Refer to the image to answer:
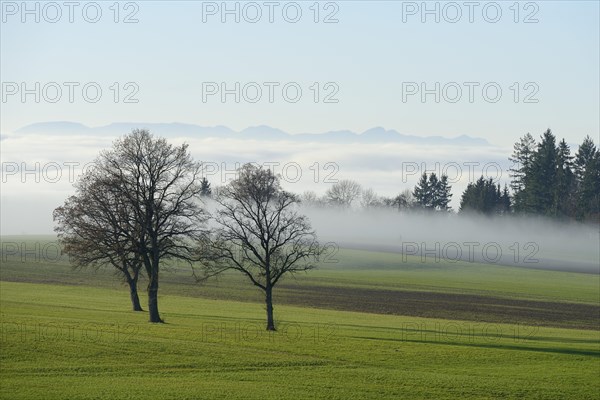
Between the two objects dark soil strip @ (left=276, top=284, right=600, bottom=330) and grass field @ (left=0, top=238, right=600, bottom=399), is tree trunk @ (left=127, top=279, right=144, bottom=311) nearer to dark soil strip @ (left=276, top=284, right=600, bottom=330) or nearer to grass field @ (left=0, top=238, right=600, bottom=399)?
grass field @ (left=0, top=238, right=600, bottom=399)

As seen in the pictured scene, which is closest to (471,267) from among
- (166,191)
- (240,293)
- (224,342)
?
(240,293)

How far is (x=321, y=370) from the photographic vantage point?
142 feet

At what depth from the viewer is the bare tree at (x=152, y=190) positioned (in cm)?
6147

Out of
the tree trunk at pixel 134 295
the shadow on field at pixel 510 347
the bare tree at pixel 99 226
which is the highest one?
the bare tree at pixel 99 226

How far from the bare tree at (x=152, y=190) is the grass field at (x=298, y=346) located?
554 cm

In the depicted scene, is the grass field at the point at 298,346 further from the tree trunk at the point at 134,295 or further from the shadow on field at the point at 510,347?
the tree trunk at the point at 134,295

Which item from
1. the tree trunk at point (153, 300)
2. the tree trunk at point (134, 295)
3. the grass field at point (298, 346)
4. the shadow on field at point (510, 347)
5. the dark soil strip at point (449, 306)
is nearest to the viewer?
the grass field at point (298, 346)

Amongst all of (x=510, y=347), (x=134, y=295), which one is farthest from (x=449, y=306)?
(x=134, y=295)

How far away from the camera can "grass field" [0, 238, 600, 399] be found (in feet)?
129

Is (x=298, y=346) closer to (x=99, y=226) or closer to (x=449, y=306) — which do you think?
(x=99, y=226)

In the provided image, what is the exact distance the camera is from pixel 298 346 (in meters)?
49.0

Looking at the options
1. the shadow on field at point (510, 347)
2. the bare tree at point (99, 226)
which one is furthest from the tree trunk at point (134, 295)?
the shadow on field at point (510, 347)

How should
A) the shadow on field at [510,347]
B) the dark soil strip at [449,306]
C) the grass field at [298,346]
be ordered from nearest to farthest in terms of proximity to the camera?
the grass field at [298,346] → the shadow on field at [510,347] → the dark soil strip at [449,306]

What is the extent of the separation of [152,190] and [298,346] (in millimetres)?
18447
